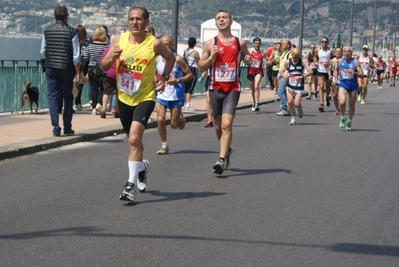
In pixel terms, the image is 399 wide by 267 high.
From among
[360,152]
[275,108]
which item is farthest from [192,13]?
[360,152]

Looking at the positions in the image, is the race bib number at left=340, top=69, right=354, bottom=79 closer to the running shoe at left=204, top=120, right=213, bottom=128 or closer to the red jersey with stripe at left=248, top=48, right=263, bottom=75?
the running shoe at left=204, top=120, right=213, bottom=128

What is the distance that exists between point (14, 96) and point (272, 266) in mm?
13142

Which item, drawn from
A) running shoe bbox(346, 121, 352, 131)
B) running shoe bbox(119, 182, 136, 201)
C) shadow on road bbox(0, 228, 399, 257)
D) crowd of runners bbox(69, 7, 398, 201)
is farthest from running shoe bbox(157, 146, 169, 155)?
running shoe bbox(346, 121, 352, 131)

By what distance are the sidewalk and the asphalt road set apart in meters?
0.22

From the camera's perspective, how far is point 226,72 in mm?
11320

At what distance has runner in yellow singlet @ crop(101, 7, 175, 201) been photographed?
9.12m

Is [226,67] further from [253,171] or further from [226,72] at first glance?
[253,171]

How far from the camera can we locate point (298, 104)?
19031 mm

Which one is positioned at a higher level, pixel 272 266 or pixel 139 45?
pixel 139 45

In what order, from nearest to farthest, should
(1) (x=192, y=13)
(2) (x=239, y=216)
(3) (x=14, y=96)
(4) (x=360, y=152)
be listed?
(2) (x=239, y=216)
(4) (x=360, y=152)
(3) (x=14, y=96)
(1) (x=192, y=13)

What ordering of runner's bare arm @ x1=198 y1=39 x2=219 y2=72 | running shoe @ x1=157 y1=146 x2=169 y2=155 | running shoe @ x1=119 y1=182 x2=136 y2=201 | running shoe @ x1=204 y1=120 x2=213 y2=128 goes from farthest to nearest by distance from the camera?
running shoe @ x1=204 y1=120 x2=213 y2=128 < running shoe @ x1=157 y1=146 x2=169 y2=155 < runner's bare arm @ x1=198 y1=39 x2=219 y2=72 < running shoe @ x1=119 y1=182 x2=136 y2=201

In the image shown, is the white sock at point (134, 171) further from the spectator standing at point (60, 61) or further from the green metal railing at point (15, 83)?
the green metal railing at point (15, 83)

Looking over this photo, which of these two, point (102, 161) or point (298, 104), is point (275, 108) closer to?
point (298, 104)

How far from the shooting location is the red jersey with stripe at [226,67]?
11.3 meters
